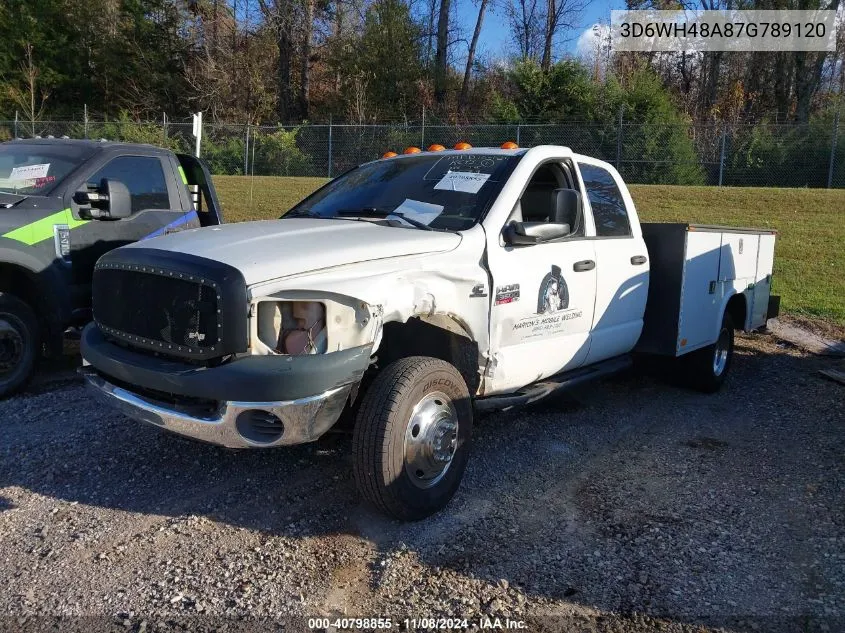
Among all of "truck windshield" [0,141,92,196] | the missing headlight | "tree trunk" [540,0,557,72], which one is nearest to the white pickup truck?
the missing headlight

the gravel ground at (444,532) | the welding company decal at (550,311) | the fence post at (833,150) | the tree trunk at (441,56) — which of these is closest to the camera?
the gravel ground at (444,532)

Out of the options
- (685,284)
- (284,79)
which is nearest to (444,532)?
(685,284)

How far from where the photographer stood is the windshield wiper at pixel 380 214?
168 inches

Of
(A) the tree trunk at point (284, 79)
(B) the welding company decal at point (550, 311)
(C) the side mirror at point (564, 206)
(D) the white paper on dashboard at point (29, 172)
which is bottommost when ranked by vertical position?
(B) the welding company decal at point (550, 311)

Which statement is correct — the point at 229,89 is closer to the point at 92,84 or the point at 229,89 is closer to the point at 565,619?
the point at 92,84

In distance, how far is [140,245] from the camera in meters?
3.77

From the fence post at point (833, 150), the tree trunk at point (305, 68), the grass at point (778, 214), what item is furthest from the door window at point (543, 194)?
the tree trunk at point (305, 68)

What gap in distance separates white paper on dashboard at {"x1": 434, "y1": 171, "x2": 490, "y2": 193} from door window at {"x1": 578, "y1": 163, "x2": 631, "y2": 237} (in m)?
1.04

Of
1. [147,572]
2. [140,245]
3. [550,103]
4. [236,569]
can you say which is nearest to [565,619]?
[236,569]

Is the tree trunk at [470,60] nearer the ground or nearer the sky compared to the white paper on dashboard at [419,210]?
nearer the sky

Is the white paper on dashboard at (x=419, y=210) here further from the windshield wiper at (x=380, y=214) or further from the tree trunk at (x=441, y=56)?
the tree trunk at (x=441, y=56)

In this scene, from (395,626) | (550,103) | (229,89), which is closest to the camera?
(395,626)

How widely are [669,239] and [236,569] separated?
4.21 m

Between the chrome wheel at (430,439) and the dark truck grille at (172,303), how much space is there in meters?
0.98
